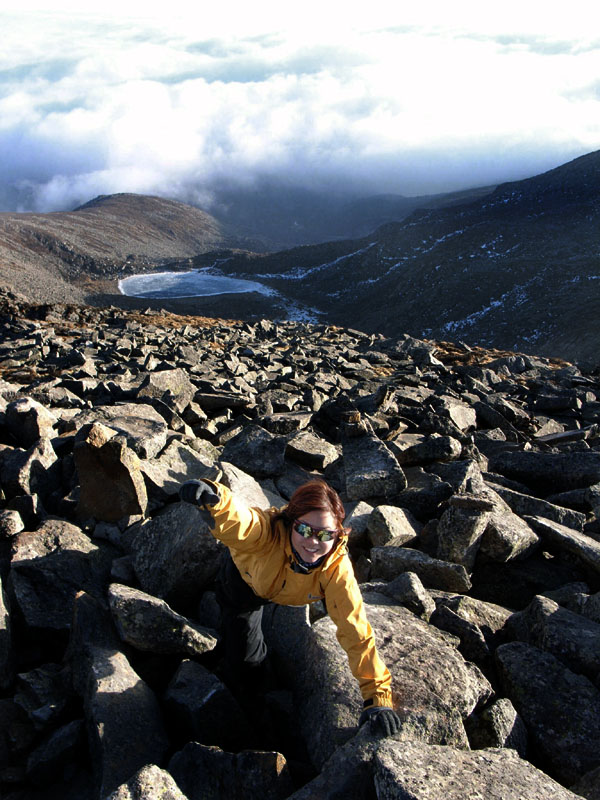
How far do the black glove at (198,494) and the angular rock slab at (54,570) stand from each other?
A: 74.8 inches

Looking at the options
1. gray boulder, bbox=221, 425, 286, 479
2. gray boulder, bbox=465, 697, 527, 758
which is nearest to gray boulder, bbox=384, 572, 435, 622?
gray boulder, bbox=465, 697, 527, 758

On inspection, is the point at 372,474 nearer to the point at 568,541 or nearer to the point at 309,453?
the point at 309,453

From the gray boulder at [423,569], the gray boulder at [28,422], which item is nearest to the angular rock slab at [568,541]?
the gray boulder at [423,569]

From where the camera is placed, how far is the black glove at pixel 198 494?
2.88 m

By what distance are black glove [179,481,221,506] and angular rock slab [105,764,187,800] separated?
128 cm

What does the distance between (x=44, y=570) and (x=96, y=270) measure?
283 feet

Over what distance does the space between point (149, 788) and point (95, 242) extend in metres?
107

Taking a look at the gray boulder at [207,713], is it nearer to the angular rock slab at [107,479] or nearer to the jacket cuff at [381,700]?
the jacket cuff at [381,700]

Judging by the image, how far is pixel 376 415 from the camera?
959 cm

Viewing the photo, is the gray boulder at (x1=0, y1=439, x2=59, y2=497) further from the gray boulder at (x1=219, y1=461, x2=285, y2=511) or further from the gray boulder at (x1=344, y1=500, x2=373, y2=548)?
the gray boulder at (x1=344, y1=500, x2=373, y2=548)

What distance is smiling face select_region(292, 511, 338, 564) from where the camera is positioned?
10.1 ft

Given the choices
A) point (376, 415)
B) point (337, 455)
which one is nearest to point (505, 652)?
point (337, 455)

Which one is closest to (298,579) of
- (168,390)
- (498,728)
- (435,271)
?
(498,728)

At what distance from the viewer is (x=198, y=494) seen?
287 centimetres
